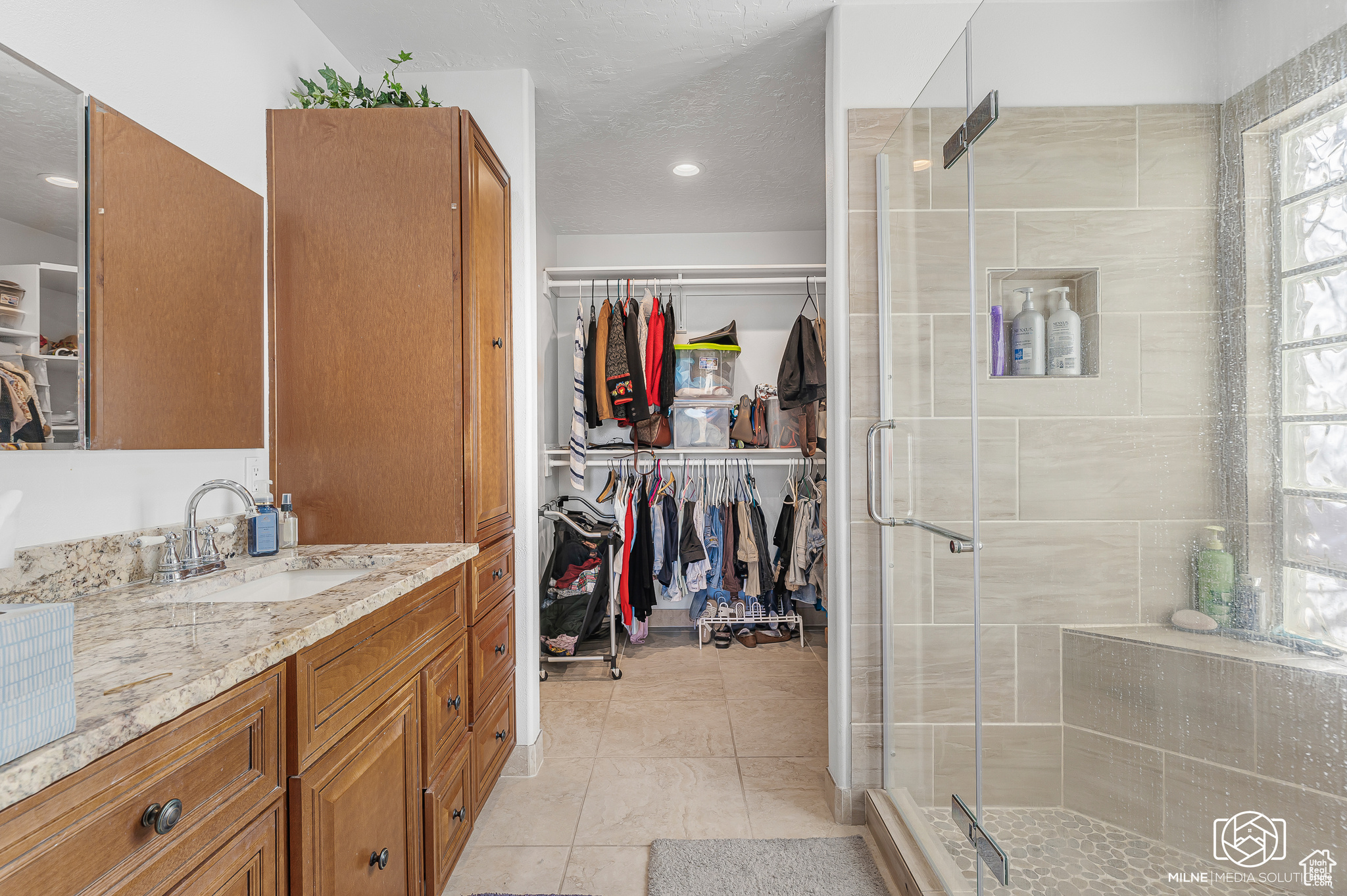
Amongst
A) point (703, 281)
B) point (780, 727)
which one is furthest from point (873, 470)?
point (703, 281)

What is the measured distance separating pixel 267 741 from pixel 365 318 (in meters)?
1.17

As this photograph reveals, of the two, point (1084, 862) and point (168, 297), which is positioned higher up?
point (168, 297)

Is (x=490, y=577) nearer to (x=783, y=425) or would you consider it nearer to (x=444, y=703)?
(x=444, y=703)

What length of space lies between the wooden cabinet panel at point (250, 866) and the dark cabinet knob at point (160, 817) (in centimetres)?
9

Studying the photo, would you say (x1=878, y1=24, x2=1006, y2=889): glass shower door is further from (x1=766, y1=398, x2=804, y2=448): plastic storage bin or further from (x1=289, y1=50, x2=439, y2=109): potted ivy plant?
(x1=766, y1=398, x2=804, y2=448): plastic storage bin

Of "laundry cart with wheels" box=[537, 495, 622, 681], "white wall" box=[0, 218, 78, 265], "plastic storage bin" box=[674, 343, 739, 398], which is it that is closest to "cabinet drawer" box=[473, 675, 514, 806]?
"laundry cart with wheels" box=[537, 495, 622, 681]

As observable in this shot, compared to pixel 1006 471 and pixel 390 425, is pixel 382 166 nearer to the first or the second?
pixel 390 425

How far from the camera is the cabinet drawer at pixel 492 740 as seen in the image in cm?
179

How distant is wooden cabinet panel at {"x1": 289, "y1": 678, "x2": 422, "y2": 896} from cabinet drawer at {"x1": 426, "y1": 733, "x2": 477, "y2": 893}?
0.04 meters

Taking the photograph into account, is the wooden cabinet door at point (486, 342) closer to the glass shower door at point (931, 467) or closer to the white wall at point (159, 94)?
the white wall at point (159, 94)

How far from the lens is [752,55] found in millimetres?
2111

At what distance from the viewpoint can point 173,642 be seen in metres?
0.89

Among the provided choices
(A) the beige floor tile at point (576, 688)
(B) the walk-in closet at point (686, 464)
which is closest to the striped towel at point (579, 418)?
(B) the walk-in closet at point (686, 464)

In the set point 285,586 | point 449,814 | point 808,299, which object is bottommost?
point 449,814
